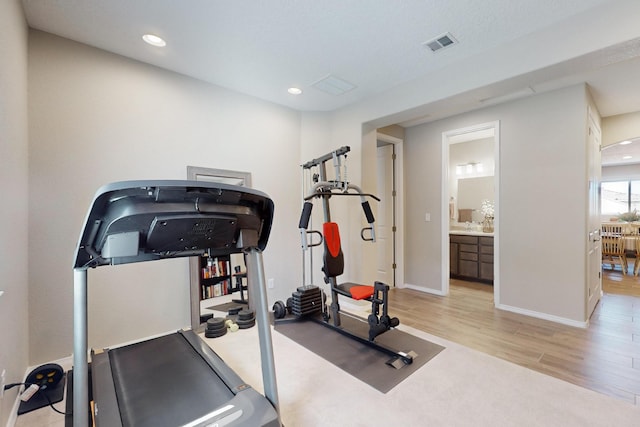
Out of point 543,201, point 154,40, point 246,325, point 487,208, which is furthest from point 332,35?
point 487,208

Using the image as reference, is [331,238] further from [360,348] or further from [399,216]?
[399,216]

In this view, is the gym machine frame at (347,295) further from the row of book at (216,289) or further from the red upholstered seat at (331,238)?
the row of book at (216,289)

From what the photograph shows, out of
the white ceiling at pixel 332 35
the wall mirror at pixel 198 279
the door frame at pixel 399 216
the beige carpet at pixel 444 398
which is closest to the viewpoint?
the beige carpet at pixel 444 398

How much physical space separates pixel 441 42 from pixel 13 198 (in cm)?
333

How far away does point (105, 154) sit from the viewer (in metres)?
2.49

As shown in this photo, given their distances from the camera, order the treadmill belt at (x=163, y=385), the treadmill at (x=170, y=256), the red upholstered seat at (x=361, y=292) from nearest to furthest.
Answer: the treadmill at (x=170, y=256) → the treadmill belt at (x=163, y=385) → the red upholstered seat at (x=361, y=292)

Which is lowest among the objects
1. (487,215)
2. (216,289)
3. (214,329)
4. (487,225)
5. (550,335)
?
(550,335)

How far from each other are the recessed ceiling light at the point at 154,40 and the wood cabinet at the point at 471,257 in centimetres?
511

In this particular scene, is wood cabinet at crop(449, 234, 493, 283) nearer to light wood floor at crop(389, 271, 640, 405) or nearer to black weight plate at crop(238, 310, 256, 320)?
light wood floor at crop(389, 271, 640, 405)

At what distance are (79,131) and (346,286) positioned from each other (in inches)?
108

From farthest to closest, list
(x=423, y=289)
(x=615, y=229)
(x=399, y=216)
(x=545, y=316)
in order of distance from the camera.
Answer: (x=615, y=229) < (x=399, y=216) < (x=423, y=289) < (x=545, y=316)

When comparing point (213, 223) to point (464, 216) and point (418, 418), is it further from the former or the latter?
point (464, 216)

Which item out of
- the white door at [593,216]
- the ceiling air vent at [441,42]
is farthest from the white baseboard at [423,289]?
the ceiling air vent at [441,42]

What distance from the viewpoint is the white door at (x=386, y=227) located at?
15.5 ft
